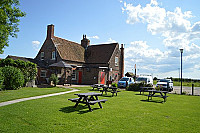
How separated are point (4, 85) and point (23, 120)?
11.5 meters

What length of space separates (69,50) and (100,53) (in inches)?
264

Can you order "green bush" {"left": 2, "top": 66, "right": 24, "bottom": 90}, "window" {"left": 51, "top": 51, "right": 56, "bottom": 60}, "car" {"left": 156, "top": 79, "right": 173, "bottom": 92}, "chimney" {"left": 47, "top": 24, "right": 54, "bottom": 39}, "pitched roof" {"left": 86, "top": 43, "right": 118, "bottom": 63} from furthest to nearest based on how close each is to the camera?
"pitched roof" {"left": 86, "top": 43, "right": 118, "bottom": 63}, "chimney" {"left": 47, "top": 24, "right": 54, "bottom": 39}, "window" {"left": 51, "top": 51, "right": 56, "bottom": 60}, "car" {"left": 156, "top": 79, "right": 173, "bottom": 92}, "green bush" {"left": 2, "top": 66, "right": 24, "bottom": 90}

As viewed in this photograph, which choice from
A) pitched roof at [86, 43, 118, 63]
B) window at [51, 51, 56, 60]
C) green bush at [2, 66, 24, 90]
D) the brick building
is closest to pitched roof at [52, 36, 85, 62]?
the brick building

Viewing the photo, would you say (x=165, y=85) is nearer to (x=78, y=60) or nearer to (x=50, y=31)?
(x=78, y=60)

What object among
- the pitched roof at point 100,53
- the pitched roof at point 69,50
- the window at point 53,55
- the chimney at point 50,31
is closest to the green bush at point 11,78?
the pitched roof at point 69,50

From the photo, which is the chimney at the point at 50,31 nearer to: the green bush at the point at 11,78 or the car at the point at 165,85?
the green bush at the point at 11,78

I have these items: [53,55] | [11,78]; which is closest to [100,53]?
[53,55]

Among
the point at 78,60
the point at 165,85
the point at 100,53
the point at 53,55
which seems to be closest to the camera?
the point at 165,85

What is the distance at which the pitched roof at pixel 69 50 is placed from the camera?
95.4 feet

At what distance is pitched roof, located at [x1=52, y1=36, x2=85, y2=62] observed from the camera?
29091 mm

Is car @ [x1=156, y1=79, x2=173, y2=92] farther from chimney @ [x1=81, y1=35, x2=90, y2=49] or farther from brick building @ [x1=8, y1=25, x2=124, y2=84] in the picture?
chimney @ [x1=81, y1=35, x2=90, y2=49]

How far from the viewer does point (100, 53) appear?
34.4 m

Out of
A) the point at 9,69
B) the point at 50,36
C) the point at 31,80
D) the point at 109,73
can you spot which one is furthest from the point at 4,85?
the point at 109,73

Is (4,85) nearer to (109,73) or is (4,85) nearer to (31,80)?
(31,80)
